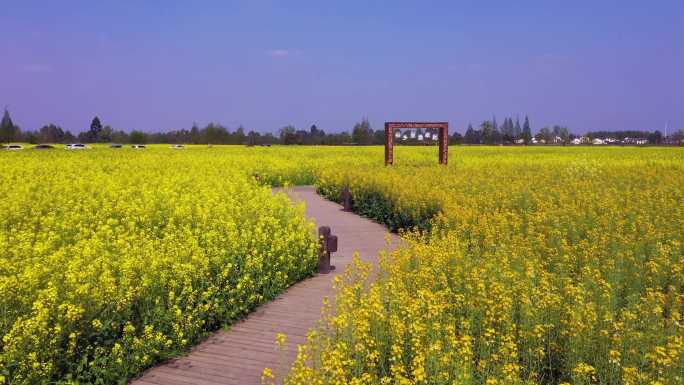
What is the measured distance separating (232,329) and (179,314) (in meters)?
1.05

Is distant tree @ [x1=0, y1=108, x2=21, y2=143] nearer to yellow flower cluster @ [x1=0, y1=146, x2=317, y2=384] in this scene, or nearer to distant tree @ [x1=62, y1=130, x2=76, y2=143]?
distant tree @ [x1=62, y1=130, x2=76, y2=143]

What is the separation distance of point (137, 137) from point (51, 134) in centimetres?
1518

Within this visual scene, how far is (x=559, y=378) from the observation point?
4.99m

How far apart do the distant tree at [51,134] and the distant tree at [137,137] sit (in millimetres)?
12002

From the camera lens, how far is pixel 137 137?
9919 cm

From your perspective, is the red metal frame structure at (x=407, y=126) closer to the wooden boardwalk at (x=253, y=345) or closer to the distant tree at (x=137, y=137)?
the wooden boardwalk at (x=253, y=345)

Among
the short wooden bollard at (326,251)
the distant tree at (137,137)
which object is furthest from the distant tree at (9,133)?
the short wooden bollard at (326,251)

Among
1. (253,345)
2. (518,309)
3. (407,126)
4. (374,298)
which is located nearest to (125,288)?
(253,345)

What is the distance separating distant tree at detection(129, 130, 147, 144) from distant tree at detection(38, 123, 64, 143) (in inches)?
473

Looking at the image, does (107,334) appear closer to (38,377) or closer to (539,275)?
(38,377)

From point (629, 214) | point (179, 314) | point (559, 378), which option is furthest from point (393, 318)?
point (629, 214)

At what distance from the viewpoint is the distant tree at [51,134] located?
312 feet

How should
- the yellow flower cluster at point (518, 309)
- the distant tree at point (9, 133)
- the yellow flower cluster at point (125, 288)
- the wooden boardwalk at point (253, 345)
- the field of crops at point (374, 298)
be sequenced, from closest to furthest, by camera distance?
the yellow flower cluster at point (518, 309)
the field of crops at point (374, 298)
the yellow flower cluster at point (125, 288)
the wooden boardwalk at point (253, 345)
the distant tree at point (9, 133)

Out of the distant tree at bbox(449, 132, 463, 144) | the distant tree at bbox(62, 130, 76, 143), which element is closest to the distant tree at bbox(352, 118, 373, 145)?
the distant tree at bbox(449, 132, 463, 144)
